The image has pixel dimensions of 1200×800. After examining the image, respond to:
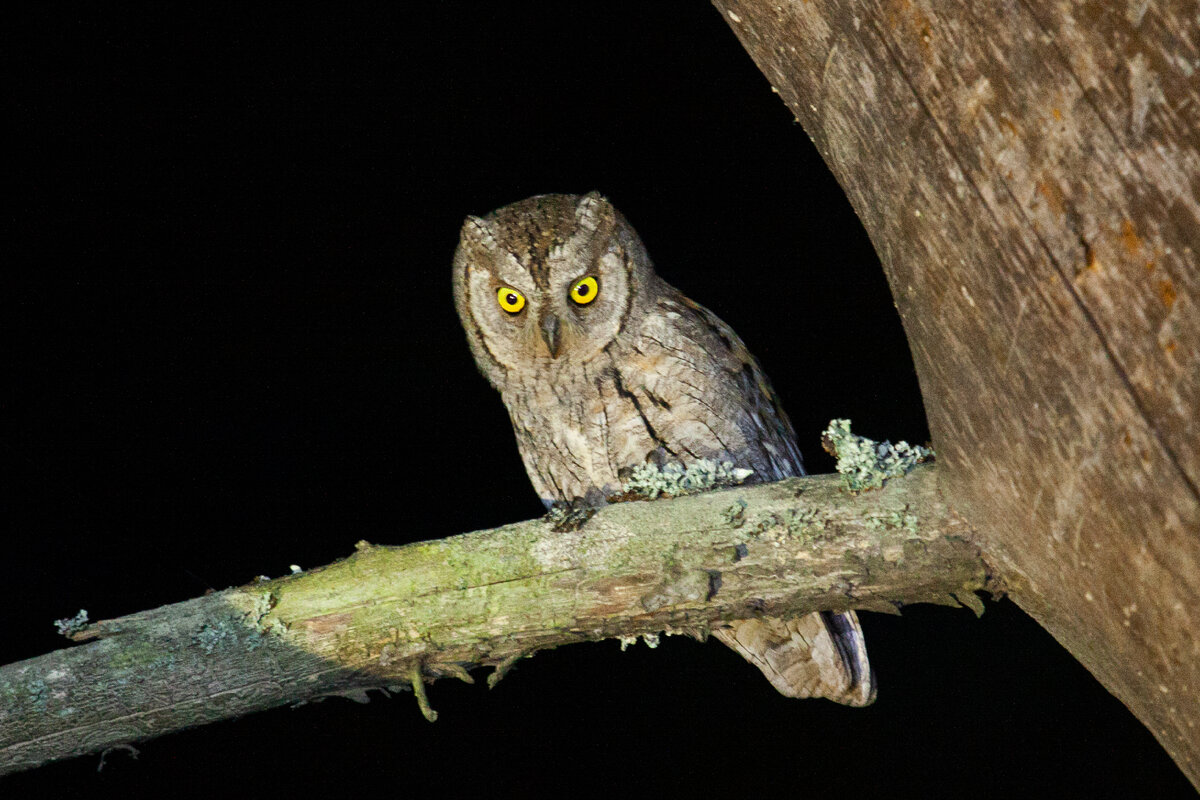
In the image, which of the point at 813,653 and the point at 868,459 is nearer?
the point at 868,459

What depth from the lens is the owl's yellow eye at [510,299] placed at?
2.03 metres

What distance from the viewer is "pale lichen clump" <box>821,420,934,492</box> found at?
1286 mm

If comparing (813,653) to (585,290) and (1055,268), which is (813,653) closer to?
(585,290)

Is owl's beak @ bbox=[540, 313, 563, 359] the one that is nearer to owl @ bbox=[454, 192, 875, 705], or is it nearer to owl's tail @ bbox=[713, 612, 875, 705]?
→ owl @ bbox=[454, 192, 875, 705]

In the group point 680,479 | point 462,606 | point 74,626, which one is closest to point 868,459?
point 680,479

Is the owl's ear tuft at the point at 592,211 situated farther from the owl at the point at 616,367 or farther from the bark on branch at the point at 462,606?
the bark on branch at the point at 462,606

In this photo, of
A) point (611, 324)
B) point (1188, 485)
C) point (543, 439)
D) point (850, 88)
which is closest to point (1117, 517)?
point (1188, 485)

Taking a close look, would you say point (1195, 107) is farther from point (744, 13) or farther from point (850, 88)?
point (744, 13)

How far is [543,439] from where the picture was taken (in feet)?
7.22

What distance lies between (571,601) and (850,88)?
795 mm

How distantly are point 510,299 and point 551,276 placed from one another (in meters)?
0.13

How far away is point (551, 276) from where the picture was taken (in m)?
1.97

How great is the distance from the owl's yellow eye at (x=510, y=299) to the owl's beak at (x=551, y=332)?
86 mm

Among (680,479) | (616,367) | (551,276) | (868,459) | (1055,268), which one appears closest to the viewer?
(1055,268)
